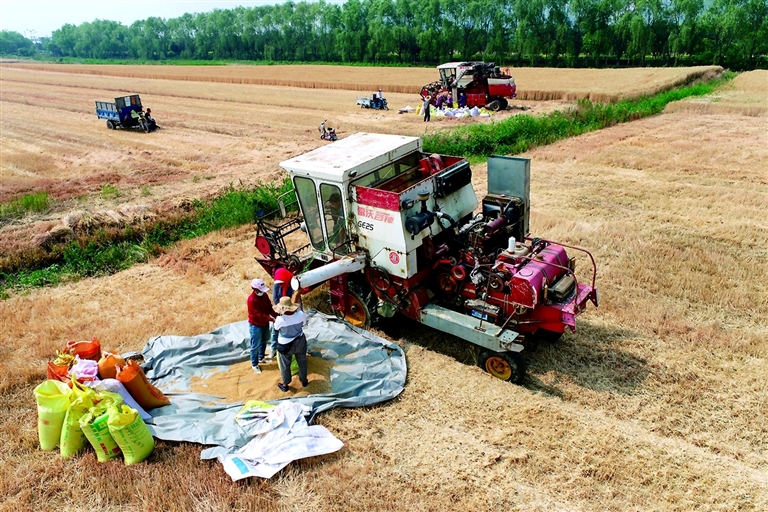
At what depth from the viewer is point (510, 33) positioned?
66.6 meters

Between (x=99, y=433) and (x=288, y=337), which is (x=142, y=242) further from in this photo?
(x=99, y=433)

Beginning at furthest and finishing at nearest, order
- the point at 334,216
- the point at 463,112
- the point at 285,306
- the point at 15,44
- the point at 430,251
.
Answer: the point at 15,44 < the point at 463,112 < the point at 334,216 < the point at 430,251 < the point at 285,306

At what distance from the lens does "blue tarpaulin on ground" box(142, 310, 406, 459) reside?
21.3ft

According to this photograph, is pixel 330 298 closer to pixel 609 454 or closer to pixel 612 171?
pixel 609 454

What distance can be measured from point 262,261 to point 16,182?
13.8m

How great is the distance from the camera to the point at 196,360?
26.1 ft

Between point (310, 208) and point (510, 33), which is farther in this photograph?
point (510, 33)

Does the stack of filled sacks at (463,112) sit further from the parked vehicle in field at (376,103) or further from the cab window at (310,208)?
the cab window at (310,208)

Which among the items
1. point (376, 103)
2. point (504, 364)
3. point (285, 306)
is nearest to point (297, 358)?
point (285, 306)

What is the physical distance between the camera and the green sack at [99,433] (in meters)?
5.98

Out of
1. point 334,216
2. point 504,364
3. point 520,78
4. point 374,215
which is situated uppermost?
point 520,78

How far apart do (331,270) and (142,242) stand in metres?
7.00

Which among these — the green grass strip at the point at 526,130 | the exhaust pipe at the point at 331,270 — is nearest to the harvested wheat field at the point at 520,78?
the green grass strip at the point at 526,130

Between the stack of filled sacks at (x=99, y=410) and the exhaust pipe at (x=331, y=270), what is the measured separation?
2384 mm
